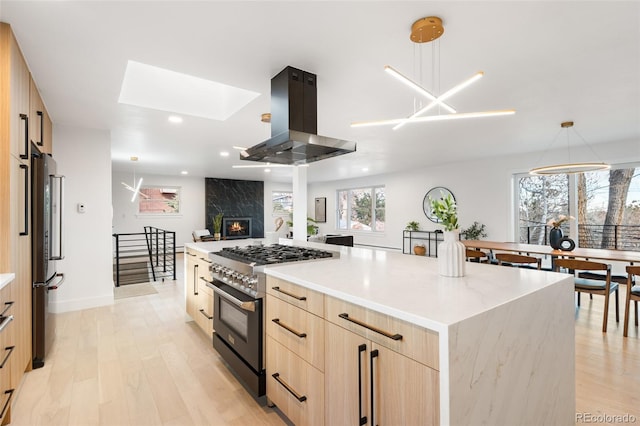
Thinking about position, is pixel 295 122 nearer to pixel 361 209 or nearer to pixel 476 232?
pixel 476 232

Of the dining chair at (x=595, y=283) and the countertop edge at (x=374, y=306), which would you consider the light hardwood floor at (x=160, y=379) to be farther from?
the countertop edge at (x=374, y=306)

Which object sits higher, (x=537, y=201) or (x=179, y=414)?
(x=537, y=201)

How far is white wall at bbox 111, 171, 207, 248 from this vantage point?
8578 millimetres

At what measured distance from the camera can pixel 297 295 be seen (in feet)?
5.26

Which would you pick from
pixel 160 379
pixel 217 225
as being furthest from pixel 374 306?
pixel 217 225

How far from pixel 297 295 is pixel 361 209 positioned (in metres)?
8.80

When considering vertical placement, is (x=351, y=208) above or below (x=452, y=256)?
above

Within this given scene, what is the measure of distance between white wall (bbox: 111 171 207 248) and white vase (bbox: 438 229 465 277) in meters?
9.09

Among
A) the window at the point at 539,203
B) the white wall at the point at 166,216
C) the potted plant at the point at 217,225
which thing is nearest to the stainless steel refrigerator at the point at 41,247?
the white wall at the point at 166,216

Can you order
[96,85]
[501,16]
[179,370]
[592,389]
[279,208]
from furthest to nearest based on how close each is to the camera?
1. [279,208]
2. [96,85]
3. [179,370]
4. [592,389]
5. [501,16]

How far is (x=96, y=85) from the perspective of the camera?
2.70m

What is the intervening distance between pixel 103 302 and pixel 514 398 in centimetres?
449

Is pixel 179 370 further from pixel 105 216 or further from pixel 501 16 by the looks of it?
pixel 501 16

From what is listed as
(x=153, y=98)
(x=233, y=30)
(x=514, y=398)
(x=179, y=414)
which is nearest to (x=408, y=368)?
(x=514, y=398)
